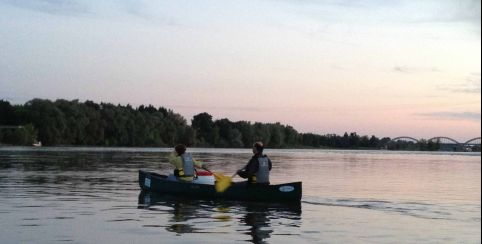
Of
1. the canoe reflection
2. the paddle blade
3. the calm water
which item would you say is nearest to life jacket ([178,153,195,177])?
the canoe reflection

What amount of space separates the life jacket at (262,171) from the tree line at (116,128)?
93305 mm

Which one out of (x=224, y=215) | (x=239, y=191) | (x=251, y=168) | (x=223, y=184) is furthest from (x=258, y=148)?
(x=224, y=215)

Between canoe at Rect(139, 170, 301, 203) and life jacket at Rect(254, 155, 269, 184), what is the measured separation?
0.36 metres

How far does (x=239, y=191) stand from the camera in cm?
2134

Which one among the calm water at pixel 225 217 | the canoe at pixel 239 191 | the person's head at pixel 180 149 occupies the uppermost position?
the person's head at pixel 180 149

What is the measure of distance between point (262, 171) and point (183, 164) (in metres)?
3.18

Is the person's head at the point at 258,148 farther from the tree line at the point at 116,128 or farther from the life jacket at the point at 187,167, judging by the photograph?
the tree line at the point at 116,128

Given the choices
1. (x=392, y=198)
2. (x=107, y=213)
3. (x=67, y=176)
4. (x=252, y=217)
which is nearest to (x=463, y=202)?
(x=392, y=198)

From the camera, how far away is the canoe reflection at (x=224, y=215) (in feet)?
50.1

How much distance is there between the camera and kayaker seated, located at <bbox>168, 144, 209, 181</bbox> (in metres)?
22.9

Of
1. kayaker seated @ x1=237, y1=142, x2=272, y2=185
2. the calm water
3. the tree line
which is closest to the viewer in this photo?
the calm water

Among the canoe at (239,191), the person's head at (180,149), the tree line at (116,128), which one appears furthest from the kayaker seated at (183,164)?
the tree line at (116,128)

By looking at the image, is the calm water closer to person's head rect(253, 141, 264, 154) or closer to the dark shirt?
the dark shirt

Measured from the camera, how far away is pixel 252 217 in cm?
1777
